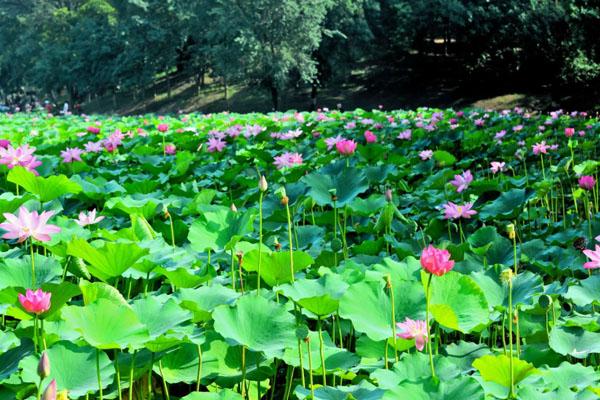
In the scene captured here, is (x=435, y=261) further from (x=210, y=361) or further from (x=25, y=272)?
(x=25, y=272)

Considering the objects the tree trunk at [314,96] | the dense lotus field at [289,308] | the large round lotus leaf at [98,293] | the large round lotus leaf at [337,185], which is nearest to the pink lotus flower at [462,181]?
the dense lotus field at [289,308]

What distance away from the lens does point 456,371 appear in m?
1.12

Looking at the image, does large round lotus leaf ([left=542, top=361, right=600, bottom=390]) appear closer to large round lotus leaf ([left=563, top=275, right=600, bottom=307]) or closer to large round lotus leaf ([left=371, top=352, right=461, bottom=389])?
large round lotus leaf ([left=371, top=352, right=461, bottom=389])

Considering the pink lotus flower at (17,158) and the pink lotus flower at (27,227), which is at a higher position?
the pink lotus flower at (17,158)

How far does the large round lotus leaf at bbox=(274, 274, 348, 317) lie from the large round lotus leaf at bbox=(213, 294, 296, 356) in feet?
0.16

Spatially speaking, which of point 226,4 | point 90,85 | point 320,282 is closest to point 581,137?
point 320,282

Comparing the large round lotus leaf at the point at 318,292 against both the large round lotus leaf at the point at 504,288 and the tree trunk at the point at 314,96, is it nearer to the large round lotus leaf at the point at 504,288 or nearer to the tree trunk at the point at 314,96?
the large round lotus leaf at the point at 504,288

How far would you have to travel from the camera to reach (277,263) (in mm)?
1476

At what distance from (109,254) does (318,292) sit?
460 mm

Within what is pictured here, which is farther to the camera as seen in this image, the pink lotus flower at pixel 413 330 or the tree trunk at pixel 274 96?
the tree trunk at pixel 274 96

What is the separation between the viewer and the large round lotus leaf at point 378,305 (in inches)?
48.3

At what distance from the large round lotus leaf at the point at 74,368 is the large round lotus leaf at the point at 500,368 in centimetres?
62

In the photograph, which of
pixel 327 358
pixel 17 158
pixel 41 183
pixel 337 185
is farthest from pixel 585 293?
pixel 17 158

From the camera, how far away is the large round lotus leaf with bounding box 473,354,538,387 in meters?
1.00
